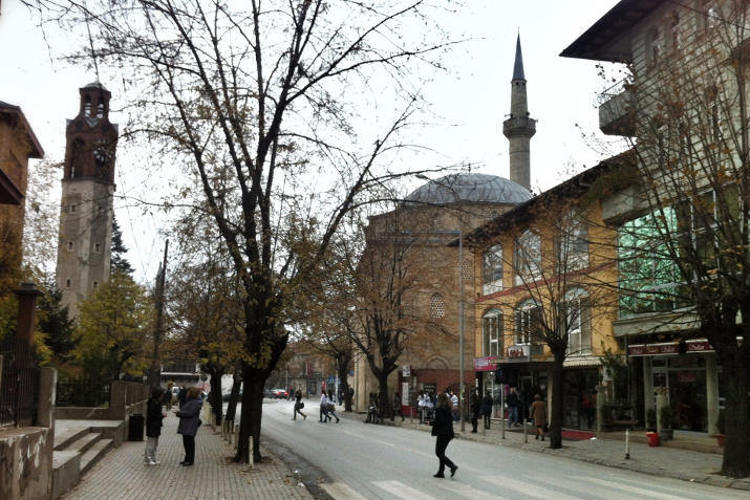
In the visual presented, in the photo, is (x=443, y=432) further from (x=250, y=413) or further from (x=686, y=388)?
(x=686, y=388)

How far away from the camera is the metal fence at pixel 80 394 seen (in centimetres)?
2577

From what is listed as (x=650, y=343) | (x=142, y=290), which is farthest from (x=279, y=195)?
(x=142, y=290)

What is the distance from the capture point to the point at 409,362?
54.2 metres

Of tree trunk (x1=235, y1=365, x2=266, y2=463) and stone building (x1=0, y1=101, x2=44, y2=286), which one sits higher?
stone building (x1=0, y1=101, x2=44, y2=286)

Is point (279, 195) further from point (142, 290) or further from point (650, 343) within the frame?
point (142, 290)

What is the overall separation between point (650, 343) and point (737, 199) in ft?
35.4

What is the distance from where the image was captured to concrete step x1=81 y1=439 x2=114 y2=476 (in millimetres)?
14898

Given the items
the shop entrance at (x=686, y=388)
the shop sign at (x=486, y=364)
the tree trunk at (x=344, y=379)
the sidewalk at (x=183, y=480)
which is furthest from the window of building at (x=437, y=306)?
the sidewalk at (x=183, y=480)

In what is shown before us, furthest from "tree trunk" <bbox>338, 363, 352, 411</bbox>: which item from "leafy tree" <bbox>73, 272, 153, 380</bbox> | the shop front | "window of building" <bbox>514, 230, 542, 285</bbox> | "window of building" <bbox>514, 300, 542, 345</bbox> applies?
the shop front

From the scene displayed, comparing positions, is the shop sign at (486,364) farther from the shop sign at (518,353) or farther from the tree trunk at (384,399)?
the tree trunk at (384,399)

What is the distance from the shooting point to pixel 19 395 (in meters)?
10.2

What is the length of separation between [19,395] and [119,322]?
4174cm

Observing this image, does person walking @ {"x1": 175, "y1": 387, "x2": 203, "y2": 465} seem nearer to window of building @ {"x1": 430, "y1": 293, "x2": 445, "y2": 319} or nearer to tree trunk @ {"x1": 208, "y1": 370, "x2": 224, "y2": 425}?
tree trunk @ {"x1": 208, "y1": 370, "x2": 224, "y2": 425}

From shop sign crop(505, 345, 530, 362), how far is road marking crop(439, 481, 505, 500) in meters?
21.9
